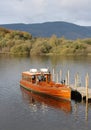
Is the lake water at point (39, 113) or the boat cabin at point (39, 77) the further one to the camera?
the boat cabin at point (39, 77)

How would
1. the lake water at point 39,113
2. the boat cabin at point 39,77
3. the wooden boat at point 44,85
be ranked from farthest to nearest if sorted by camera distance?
the boat cabin at point 39,77 → the wooden boat at point 44,85 → the lake water at point 39,113

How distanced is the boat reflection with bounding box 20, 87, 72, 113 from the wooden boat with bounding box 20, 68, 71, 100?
0.71m

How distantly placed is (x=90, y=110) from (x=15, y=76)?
36493 mm

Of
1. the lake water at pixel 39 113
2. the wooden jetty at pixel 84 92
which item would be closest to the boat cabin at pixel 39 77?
the lake water at pixel 39 113

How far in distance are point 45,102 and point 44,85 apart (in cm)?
519

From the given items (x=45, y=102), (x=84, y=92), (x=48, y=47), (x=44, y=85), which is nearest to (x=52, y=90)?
(x=45, y=102)

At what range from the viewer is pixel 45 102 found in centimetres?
5134

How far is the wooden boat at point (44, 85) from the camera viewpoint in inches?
2028

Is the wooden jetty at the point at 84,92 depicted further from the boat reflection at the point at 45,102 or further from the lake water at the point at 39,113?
the boat reflection at the point at 45,102

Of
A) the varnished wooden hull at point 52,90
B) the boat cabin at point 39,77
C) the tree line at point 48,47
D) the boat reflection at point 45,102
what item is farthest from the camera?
the tree line at point 48,47

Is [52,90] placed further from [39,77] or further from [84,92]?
[39,77]

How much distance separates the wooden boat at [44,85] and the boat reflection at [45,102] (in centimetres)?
71

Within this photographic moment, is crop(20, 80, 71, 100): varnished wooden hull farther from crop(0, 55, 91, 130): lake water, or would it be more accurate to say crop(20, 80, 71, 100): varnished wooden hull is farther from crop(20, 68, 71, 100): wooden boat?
crop(0, 55, 91, 130): lake water

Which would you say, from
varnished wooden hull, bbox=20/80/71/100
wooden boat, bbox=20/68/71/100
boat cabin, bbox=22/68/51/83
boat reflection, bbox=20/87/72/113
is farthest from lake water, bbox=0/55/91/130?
boat cabin, bbox=22/68/51/83
